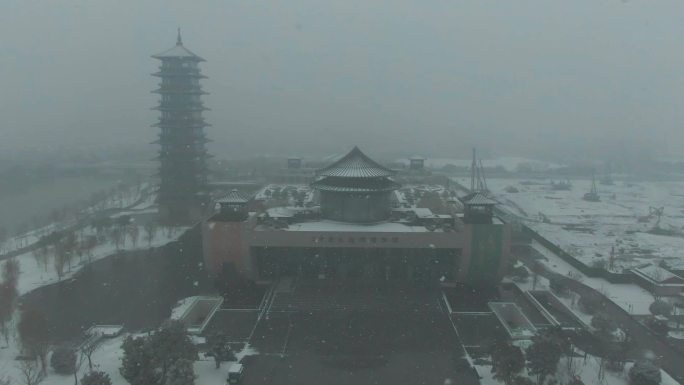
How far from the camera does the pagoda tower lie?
40812mm

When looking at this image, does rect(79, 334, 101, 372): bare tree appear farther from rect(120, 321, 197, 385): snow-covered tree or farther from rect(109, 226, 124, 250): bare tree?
rect(109, 226, 124, 250): bare tree

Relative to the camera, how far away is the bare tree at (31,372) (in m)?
14.7

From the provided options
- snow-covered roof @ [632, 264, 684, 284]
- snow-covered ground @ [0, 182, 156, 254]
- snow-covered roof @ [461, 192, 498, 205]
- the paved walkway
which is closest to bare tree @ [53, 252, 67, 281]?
snow-covered ground @ [0, 182, 156, 254]

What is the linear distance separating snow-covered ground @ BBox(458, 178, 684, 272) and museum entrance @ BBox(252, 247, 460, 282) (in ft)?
37.7

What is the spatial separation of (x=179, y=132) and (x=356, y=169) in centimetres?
2089

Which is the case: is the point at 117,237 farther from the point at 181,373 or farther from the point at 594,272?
the point at 594,272

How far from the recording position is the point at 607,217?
4638 centimetres

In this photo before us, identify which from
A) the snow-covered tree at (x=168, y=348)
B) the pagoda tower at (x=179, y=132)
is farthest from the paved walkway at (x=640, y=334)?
the pagoda tower at (x=179, y=132)

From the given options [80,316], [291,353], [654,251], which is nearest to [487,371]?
[291,353]

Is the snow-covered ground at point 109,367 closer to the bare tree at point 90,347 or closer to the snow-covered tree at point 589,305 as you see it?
the bare tree at point 90,347

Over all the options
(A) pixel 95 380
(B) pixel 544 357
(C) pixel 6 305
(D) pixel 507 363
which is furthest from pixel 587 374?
(C) pixel 6 305

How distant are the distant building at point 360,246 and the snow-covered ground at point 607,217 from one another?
33.2 feet

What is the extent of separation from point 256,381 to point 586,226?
36466mm

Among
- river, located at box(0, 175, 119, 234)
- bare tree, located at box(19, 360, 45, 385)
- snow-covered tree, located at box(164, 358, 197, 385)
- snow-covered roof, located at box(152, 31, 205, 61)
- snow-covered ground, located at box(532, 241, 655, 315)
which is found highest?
snow-covered roof, located at box(152, 31, 205, 61)
